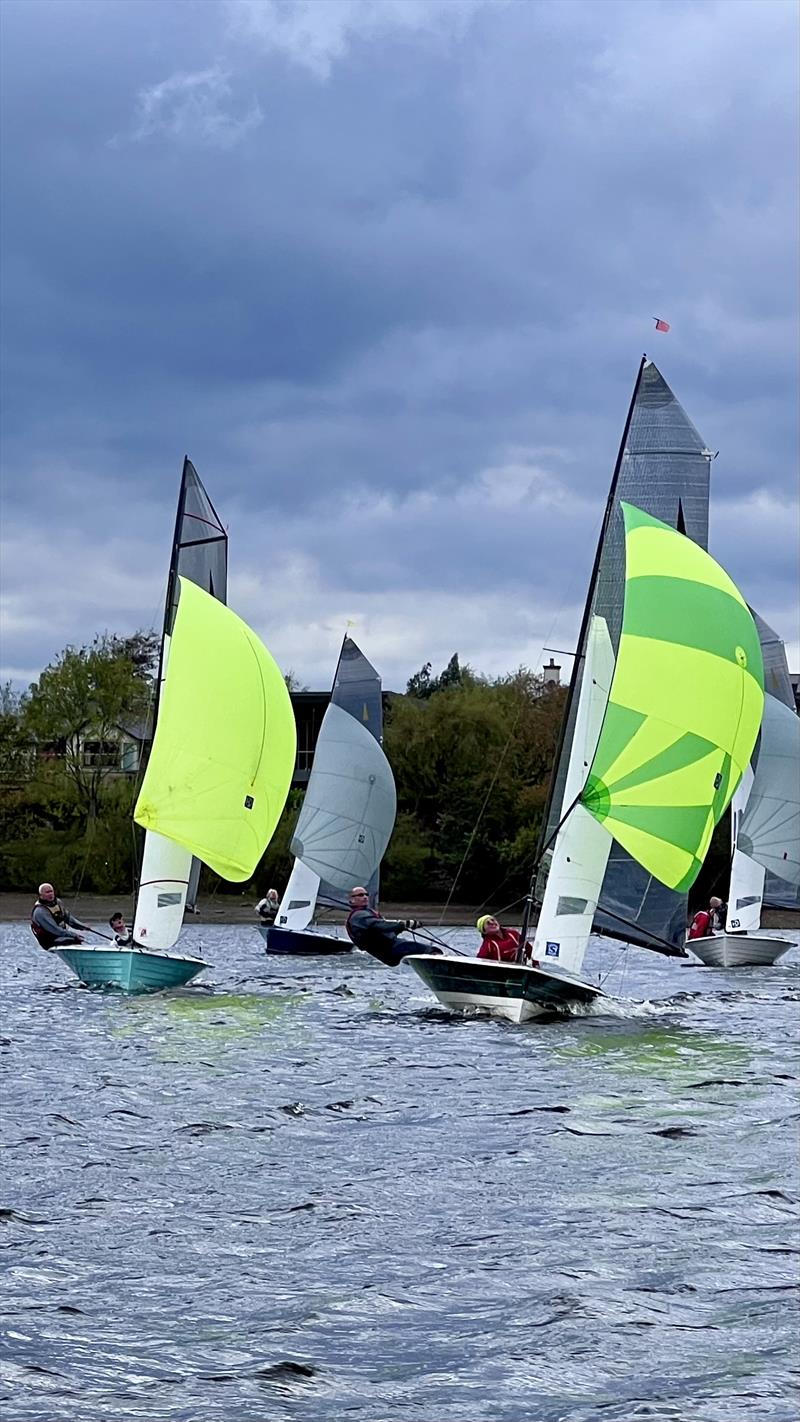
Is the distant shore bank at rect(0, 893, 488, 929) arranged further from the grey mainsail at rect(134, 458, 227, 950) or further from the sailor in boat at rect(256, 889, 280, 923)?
the grey mainsail at rect(134, 458, 227, 950)

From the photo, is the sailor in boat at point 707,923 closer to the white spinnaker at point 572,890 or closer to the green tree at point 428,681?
the white spinnaker at point 572,890

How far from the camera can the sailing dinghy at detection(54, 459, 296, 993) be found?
25.9m

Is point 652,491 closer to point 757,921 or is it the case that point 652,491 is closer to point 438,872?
point 757,921

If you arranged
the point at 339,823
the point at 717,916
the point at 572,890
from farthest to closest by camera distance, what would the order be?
the point at 717,916 < the point at 339,823 < the point at 572,890

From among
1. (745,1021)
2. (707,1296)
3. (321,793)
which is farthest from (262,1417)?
(321,793)

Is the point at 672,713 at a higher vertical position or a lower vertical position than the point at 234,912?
higher

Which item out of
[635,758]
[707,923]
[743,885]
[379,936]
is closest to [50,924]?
[379,936]

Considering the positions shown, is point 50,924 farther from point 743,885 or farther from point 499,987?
point 743,885

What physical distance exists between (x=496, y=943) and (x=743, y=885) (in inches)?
800

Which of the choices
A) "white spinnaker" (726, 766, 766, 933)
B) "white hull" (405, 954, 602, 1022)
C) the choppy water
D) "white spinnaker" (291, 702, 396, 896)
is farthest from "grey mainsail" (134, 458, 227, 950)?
"white spinnaker" (726, 766, 766, 933)

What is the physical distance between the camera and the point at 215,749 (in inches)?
1052

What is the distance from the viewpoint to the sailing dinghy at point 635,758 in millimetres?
21703

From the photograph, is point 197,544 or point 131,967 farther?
point 197,544

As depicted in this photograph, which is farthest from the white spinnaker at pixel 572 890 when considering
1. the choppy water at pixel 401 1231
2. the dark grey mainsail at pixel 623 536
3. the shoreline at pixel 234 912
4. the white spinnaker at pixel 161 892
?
the shoreline at pixel 234 912
